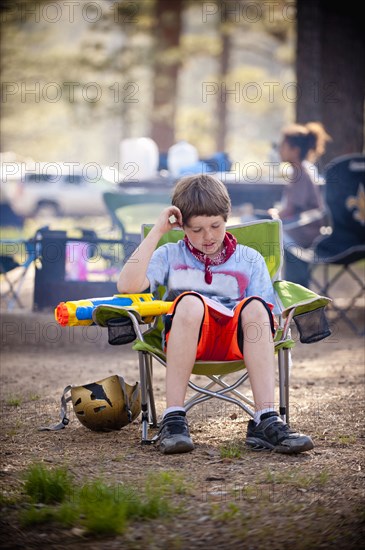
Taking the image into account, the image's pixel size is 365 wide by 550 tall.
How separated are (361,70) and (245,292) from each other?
7.71m

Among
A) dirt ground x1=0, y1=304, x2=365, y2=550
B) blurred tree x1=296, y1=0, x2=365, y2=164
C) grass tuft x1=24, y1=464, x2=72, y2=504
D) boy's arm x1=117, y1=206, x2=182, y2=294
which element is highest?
blurred tree x1=296, y1=0, x2=365, y2=164

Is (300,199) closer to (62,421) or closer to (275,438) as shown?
(62,421)

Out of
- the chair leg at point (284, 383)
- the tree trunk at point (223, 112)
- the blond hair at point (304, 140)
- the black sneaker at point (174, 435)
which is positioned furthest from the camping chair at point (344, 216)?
the tree trunk at point (223, 112)

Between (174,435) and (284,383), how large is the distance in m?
0.56

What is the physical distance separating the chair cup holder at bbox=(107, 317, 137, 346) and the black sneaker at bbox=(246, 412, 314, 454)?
62 cm

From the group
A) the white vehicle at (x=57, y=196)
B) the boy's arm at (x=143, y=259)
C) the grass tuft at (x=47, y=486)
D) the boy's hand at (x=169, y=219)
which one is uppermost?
the white vehicle at (x=57, y=196)

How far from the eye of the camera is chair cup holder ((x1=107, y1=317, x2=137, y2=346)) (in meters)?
3.84

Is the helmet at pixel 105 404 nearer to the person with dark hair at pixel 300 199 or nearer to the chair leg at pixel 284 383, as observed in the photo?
the chair leg at pixel 284 383

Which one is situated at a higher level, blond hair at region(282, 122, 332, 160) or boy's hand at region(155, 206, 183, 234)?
blond hair at region(282, 122, 332, 160)

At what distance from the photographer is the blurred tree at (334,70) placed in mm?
10914

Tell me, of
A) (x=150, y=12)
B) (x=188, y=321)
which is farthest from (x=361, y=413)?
(x=150, y=12)

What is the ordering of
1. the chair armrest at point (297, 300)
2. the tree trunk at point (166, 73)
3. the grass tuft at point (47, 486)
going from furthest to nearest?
the tree trunk at point (166, 73) < the chair armrest at point (297, 300) < the grass tuft at point (47, 486)

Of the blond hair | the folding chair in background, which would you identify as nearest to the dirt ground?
the folding chair in background

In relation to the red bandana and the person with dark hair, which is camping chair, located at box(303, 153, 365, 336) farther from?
the red bandana
